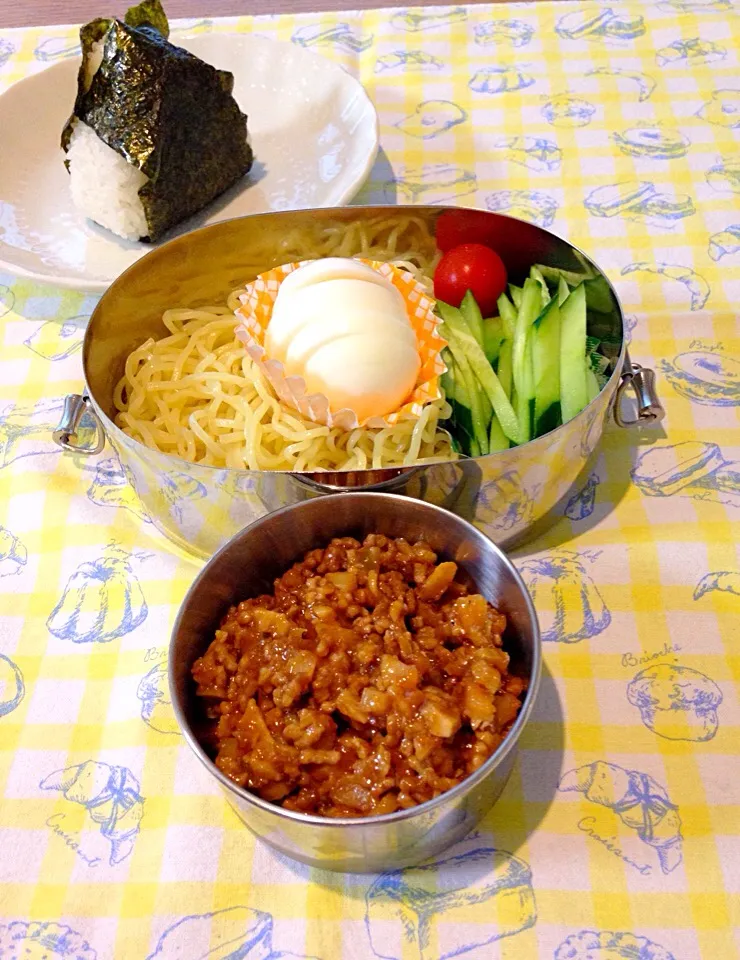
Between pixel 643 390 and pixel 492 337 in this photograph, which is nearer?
pixel 643 390

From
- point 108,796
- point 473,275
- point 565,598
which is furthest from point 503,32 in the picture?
point 108,796

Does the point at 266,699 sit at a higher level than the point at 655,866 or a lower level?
higher

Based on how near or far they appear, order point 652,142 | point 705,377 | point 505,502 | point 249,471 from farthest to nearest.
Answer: point 652,142
point 705,377
point 505,502
point 249,471

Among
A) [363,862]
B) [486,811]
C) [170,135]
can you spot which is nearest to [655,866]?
[486,811]

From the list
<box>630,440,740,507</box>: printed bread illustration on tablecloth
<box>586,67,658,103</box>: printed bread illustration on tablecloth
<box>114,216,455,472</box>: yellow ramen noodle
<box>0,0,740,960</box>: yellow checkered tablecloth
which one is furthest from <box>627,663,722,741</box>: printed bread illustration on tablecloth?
<box>586,67,658,103</box>: printed bread illustration on tablecloth

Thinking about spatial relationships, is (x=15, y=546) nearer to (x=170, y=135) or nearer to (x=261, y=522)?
(x=261, y=522)

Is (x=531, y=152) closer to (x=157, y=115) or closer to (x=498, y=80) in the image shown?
(x=498, y=80)

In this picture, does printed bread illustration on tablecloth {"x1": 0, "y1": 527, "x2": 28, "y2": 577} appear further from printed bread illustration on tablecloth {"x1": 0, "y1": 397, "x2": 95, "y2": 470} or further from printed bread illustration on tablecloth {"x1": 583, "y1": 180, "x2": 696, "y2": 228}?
printed bread illustration on tablecloth {"x1": 583, "y1": 180, "x2": 696, "y2": 228}
